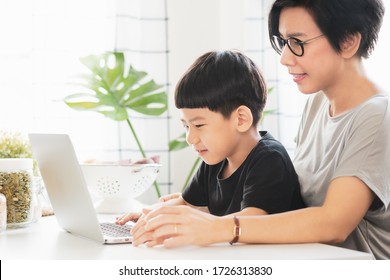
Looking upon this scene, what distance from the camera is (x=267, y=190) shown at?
1422 millimetres

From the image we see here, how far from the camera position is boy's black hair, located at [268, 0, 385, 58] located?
4.75 feet

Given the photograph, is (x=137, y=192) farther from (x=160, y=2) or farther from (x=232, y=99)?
(x=160, y=2)

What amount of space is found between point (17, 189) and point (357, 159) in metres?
A: 0.80

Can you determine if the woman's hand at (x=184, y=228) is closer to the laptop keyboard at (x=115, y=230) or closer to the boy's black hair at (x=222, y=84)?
the laptop keyboard at (x=115, y=230)

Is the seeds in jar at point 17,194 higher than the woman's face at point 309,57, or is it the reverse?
the woman's face at point 309,57

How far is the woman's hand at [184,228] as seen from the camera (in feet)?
3.91

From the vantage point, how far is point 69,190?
4.43 feet

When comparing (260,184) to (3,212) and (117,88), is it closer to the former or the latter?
(3,212)

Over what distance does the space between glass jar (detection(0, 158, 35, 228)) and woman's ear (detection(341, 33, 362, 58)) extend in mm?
800

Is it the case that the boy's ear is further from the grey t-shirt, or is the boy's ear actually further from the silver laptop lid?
the silver laptop lid

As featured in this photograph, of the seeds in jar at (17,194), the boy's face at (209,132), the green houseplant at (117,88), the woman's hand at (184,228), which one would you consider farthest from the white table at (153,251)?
the green houseplant at (117,88)

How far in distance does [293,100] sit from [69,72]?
1.11 metres

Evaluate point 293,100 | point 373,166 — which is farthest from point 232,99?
point 293,100

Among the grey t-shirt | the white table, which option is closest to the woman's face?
the grey t-shirt
